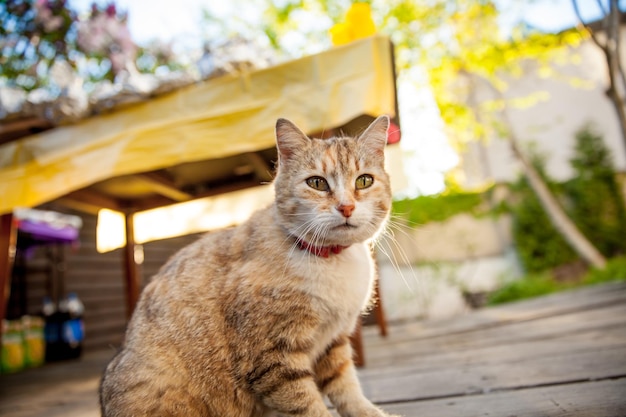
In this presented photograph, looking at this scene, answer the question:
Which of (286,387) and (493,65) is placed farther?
(493,65)

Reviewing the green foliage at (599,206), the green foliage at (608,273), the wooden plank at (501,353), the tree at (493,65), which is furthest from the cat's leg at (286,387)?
the green foliage at (599,206)

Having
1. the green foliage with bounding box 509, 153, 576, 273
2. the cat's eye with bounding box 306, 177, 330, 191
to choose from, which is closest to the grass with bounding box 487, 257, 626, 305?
the green foliage with bounding box 509, 153, 576, 273

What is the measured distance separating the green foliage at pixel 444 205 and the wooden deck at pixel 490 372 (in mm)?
4670

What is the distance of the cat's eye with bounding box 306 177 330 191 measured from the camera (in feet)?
4.57

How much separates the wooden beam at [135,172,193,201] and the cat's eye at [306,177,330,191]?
1.80 m

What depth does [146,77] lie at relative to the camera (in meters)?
2.44

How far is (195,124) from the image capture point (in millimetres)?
2279

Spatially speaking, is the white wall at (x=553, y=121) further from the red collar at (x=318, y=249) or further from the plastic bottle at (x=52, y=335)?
the red collar at (x=318, y=249)

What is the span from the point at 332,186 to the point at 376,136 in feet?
1.01

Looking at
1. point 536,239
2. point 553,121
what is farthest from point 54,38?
point 553,121

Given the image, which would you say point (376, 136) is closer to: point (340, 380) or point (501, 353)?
point (340, 380)

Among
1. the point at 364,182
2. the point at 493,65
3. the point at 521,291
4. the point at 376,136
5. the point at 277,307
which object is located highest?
the point at 493,65

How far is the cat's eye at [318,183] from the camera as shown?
4.57 feet

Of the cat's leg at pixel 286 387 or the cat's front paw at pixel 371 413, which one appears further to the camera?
the cat's front paw at pixel 371 413
